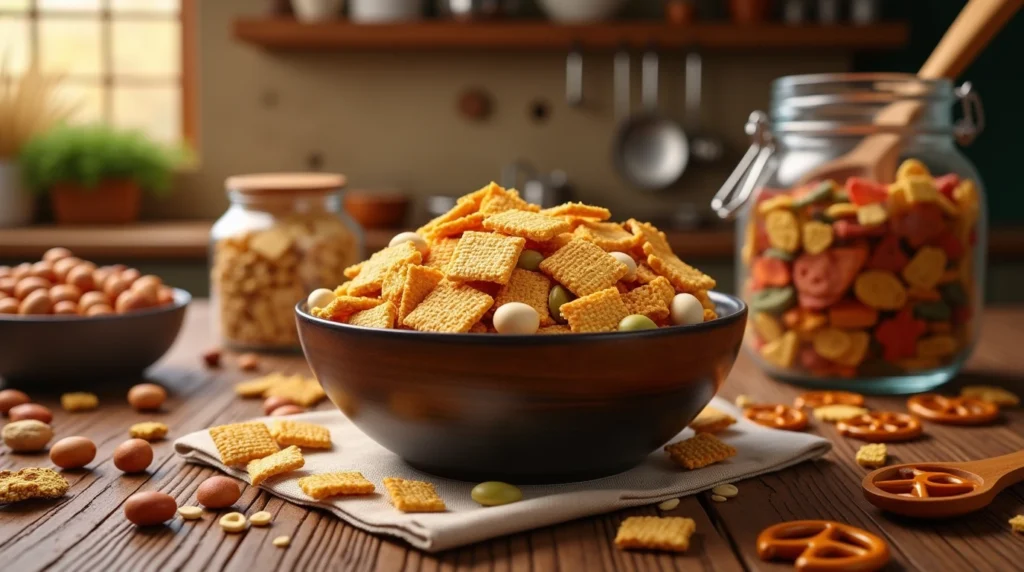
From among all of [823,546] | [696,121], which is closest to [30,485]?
[823,546]

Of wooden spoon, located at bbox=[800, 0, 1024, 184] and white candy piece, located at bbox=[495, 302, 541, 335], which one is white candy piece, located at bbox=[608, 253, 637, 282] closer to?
white candy piece, located at bbox=[495, 302, 541, 335]

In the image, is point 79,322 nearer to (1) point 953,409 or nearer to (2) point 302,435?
(2) point 302,435

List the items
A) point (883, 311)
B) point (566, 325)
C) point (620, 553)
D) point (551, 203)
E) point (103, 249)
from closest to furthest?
1. point (620, 553)
2. point (566, 325)
3. point (883, 311)
4. point (103, 249)
5. point (551, 203)

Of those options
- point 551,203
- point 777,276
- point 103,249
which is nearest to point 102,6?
point 103,249

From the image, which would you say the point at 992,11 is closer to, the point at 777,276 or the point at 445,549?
the point at 777,276

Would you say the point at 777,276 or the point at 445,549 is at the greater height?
the point at 777,276

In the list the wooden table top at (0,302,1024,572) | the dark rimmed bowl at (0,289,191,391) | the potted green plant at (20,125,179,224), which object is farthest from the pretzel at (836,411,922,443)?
the potted green plant at (20,125,179,224)
